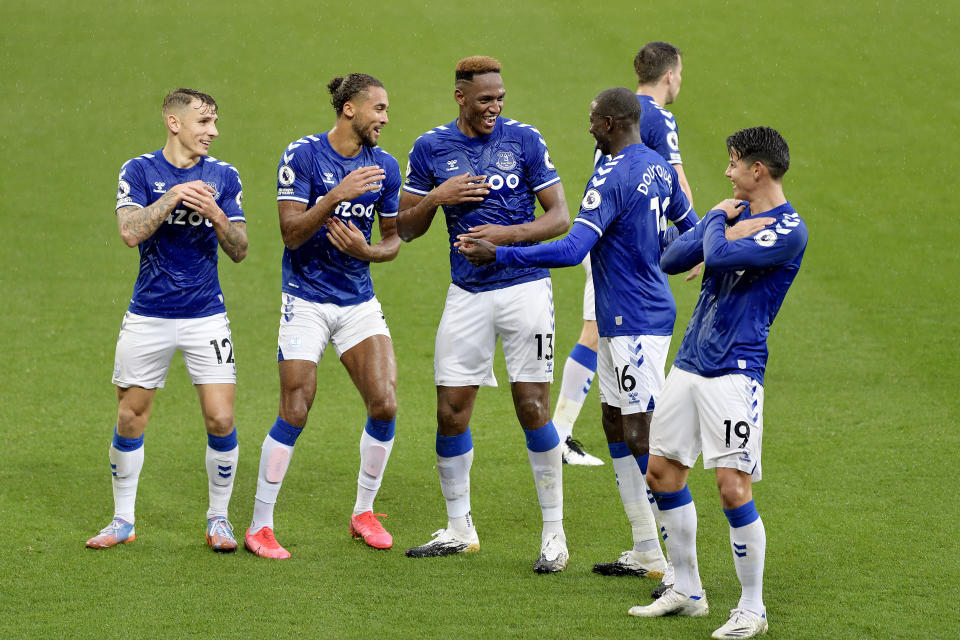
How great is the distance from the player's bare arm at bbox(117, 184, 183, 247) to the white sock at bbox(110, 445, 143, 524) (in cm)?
122

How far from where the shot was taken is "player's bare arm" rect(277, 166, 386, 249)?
5832mm

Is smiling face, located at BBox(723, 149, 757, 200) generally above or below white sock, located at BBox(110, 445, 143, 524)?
above

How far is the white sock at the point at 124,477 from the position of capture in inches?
242

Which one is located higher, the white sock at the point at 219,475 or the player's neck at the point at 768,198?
the player's neck at the point at 768,198

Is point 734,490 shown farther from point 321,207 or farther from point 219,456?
point 219,456

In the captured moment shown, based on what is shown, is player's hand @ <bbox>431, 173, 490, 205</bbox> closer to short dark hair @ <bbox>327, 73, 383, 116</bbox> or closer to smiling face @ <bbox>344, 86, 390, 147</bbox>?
smiling face @ <bbox>344, 86, 390, 147</bbox>

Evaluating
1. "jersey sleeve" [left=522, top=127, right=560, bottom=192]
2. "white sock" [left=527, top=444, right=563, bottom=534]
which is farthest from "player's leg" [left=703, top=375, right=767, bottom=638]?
"jersey sleeve" [left=522, top=127, right=560, bottom=192]

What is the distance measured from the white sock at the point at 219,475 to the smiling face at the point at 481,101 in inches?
87.6

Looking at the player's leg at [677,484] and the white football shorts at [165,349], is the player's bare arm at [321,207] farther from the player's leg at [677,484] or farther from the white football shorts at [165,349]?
the player's leg at [677,484]

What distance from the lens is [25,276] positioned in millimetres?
11969

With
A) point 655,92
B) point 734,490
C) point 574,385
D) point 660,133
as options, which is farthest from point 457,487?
point 655,92

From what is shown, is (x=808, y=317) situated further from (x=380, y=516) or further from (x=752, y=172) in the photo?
(x=752, y=172)

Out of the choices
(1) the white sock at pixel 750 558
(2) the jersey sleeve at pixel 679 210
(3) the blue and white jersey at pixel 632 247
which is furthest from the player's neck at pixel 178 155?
(1) the white sock at pixel 750 558

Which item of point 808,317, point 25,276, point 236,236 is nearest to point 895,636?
point 236,236
